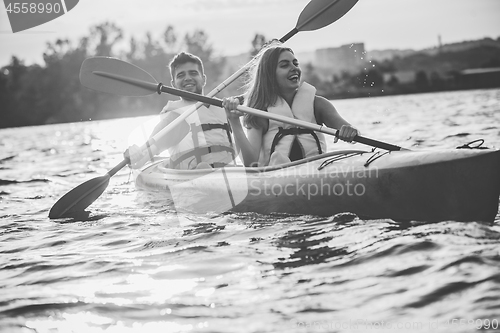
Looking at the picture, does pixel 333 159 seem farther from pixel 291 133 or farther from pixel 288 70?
pixel 288 70

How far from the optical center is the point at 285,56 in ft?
13.9

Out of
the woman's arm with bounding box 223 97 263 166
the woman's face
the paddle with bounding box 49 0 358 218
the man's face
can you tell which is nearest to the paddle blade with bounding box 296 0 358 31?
the paddle with bounding box 49 0 358 218

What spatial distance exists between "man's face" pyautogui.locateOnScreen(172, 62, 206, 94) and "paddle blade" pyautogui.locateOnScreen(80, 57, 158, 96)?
26 centimetres

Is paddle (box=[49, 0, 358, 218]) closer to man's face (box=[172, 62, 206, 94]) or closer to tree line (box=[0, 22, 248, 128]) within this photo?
man's face (box=[172, 62, 206, 94])

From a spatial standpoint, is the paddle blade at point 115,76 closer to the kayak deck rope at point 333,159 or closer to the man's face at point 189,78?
the man's face at point 189,78

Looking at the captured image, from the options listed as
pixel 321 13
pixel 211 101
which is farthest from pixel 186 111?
pixel 321 13

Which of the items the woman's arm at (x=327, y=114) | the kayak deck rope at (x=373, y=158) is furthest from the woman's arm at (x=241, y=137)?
the kayak deck rope at (x=373, y=158)

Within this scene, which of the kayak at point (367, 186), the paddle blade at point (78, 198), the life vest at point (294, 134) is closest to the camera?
the kayak at point (367, 186)

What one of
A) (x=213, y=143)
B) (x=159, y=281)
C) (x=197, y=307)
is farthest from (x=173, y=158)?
(x=197, y=307)

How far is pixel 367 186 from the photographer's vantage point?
3.38 m

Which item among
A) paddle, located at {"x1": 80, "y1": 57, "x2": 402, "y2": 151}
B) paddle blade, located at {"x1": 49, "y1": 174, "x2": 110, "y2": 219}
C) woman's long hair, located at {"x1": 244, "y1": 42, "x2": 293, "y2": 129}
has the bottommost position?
paddle blade, located at {"x1": 49, "y1": 174, "x2": 110, "y2": 219}

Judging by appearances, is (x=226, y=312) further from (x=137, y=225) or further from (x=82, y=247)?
(x=137, y=225)

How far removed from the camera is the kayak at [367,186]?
9.92ft

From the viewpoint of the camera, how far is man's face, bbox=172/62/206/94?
525 centimetres
